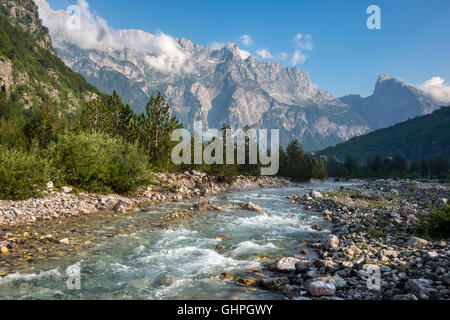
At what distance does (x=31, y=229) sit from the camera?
14492 millimetres

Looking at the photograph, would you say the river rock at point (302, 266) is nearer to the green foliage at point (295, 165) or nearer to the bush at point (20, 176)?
the bush at point (20, 176)

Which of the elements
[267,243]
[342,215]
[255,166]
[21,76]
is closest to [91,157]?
[267,243]

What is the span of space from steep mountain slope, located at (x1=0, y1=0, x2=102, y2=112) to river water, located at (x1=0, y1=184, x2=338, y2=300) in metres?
130

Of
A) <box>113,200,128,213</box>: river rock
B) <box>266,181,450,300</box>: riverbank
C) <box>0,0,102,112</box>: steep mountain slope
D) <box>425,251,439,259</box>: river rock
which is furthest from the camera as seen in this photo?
<box>0,0,102,112</box>: steep mountain slope

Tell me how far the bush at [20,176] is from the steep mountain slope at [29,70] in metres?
120

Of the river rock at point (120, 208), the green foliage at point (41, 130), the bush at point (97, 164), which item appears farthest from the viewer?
the green foliage at point (41, 130)

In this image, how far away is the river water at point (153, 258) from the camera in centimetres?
828

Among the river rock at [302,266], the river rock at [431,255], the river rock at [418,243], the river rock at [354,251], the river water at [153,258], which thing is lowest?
the river water at [153,258]

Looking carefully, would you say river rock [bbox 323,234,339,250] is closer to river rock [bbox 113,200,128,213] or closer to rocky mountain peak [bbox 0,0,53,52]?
river rock [bbox 113,200,128,213]

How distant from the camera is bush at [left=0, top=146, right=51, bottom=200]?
17766 millimetres

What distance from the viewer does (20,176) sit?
18.4 metres

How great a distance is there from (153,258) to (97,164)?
18169mm

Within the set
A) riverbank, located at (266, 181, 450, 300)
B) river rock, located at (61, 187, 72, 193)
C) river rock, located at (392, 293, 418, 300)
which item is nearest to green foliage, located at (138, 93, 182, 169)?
river rock, located at (61, 187, 72, 193)

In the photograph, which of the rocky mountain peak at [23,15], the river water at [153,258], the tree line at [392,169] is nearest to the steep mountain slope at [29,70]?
the rocky mountain peak at [23,15]
